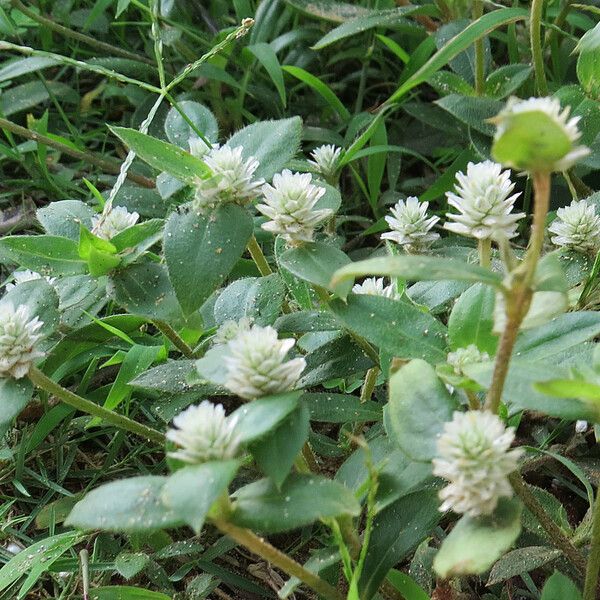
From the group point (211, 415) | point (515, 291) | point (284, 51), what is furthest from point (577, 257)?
point (284, 51)

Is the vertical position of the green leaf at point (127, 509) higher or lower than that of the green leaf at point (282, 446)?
higher

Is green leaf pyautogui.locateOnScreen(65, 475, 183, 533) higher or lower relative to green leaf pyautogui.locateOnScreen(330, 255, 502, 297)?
lower

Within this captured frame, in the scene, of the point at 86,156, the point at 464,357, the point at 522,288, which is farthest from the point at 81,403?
the point at 86,156

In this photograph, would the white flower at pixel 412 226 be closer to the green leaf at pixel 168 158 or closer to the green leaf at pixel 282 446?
the green leaf at pixel 168 158

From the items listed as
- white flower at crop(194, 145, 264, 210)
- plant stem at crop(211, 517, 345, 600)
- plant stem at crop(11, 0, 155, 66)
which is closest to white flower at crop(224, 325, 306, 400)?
plant stem at crop(211, 517, 345, 600)

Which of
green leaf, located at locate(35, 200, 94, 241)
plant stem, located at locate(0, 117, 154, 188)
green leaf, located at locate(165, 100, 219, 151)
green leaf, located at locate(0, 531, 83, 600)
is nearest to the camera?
green leaf, located at locate(0, 531, 83, 600)

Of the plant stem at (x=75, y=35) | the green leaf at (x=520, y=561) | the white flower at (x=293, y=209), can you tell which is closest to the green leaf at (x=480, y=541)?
the green leaf at (x=520, y=561)

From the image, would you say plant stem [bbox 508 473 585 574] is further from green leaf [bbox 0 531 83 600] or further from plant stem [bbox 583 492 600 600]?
green leaf [bbox 0 531 83 600]

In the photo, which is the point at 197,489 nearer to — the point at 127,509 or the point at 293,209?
the point at 127,509
